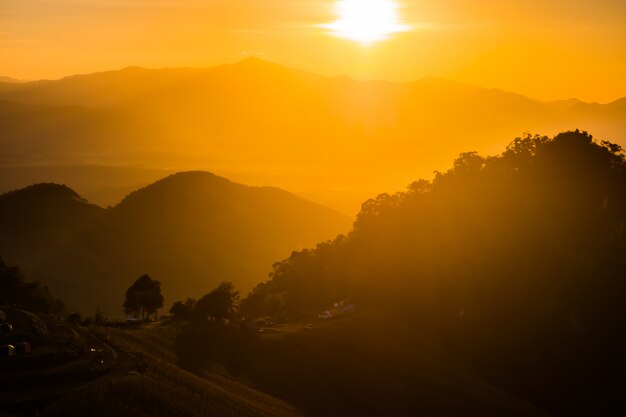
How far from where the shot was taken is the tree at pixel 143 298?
6631 centimetres

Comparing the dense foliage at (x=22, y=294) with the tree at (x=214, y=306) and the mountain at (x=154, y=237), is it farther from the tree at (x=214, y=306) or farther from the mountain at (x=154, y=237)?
the mountain at (x=154, y=237)

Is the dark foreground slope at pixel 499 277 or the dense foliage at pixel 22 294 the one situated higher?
the dark foreground slope at pixel 499 277

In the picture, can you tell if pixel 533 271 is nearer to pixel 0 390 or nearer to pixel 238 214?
pixel 0 390

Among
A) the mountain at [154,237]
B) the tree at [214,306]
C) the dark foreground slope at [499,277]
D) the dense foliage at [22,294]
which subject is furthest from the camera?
the mountain at [154,237]

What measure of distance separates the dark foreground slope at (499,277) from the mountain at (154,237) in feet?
122

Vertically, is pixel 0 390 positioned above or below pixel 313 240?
below

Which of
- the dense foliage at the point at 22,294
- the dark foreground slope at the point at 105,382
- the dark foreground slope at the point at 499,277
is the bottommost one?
the dark foreground slope at the point at 105,382

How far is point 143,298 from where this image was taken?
66312mm

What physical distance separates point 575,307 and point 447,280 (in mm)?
12724

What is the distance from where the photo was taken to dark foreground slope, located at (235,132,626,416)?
64.9 m

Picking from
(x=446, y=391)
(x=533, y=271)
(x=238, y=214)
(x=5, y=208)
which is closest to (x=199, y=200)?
(x=238, y=214)

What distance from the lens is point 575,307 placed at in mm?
71188

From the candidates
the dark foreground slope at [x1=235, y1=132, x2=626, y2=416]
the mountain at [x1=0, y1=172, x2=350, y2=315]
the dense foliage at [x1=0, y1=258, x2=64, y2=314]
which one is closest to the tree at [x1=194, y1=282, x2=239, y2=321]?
the dark foreground slope at [x1=235, y1=132, x2=626, y2=416]

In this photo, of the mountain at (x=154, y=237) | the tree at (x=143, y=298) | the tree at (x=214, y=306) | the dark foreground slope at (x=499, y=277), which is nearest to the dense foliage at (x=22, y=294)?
the tree at (x=143, y=298)
